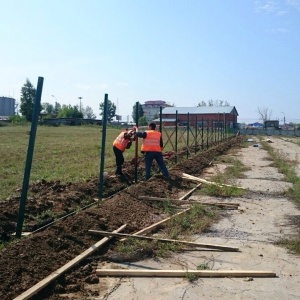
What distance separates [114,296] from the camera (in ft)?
15.2

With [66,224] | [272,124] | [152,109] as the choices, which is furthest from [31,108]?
[152,109]

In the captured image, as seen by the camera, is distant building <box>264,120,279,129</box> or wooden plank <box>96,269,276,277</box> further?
distant building <box>264,120,279,129</box>

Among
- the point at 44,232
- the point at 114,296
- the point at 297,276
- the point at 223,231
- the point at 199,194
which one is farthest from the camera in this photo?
the point at 199,194

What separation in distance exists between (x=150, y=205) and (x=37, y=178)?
495cm

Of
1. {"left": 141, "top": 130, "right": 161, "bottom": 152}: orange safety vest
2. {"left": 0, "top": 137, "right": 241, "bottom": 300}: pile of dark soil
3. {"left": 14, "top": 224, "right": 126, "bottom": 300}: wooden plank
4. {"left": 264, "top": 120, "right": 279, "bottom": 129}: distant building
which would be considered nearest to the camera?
{"left": 14, "top": 224, "right": 126, "bottom": 300}: wooden plank

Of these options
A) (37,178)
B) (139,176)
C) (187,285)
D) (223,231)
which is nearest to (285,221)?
(223,231)

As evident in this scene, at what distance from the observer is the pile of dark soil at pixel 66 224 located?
487 cm

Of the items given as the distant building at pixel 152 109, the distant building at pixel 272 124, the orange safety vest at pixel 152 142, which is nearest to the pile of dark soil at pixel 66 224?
the orange safety vest at pixel 152 142

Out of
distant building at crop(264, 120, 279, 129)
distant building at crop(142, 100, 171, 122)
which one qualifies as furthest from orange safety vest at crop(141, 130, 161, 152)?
distant building at crop(264, 120, 279, 129)

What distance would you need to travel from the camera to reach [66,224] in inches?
272

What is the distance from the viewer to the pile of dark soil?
4871 mm

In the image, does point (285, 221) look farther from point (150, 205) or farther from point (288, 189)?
point (288, 189)

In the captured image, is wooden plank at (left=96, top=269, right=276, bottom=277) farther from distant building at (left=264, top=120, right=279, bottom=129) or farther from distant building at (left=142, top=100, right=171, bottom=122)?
distant building at (left=264, top=120, right=279, bottom=129)

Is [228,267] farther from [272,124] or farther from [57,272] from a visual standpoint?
[272,124]
